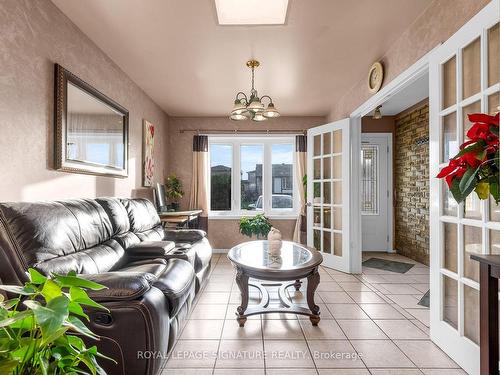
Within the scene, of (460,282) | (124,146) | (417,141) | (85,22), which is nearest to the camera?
(460,282)

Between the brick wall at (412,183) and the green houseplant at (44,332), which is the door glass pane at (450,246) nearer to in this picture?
the green houseplant at (44,332)

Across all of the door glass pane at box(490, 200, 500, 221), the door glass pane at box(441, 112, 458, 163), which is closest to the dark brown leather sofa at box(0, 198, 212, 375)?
the door glass pane at box(490, 200, 500, 221)

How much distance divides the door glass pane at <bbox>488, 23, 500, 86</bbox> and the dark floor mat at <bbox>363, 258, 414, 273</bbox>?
319 cm

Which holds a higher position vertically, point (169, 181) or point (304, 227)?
point (169, 181)

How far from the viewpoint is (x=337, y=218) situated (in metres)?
4.18

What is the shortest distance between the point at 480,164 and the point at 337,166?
3.08 metres

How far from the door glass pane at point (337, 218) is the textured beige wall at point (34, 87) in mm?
3088

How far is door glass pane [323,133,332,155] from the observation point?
438 centimetres

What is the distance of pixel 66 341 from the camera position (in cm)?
80

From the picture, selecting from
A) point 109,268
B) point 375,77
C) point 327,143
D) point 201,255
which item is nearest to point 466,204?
point 375,77

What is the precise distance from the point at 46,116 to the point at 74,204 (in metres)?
0.68

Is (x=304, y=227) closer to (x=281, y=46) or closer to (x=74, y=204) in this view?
(x=281, y=46)

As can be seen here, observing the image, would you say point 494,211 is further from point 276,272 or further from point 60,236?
point 60,236

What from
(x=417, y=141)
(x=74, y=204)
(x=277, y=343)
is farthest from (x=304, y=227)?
(x=74, y=204)
